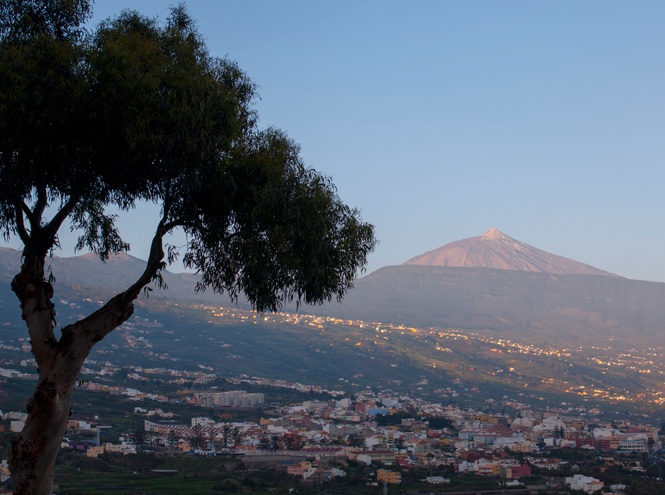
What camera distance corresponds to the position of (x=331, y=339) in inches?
6176

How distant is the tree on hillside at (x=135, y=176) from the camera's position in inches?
266

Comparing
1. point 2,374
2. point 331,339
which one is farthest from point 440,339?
point 2,374

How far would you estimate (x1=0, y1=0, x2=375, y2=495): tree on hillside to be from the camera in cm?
676

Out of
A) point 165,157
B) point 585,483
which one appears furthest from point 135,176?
point 585,483

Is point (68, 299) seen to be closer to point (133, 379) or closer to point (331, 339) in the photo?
point (331, 339)

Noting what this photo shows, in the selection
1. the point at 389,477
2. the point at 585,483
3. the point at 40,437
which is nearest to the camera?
A: the point at 40,437

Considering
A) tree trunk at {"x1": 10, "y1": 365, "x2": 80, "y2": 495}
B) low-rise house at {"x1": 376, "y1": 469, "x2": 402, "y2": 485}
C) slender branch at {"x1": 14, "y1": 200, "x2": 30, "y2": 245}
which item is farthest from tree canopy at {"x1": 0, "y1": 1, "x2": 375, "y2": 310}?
low-rise house at {"x1": 376, "y1": 469, "x2": 402, "y2": 485}

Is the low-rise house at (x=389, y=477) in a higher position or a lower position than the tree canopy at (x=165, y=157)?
lower

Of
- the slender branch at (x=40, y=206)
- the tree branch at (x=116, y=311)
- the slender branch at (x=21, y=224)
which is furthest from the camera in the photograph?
the slender branch at (x=40, y=206)

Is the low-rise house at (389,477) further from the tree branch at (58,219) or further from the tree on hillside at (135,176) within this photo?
the tree branch at (58,219)

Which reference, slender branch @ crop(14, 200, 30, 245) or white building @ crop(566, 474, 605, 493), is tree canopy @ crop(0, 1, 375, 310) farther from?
white building @ crop(566, 474, 605, 493)

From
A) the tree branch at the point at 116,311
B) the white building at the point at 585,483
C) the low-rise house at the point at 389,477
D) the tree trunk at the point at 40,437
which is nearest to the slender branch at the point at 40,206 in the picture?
the tree branch at the point at 116,311

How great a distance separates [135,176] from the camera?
7.46m

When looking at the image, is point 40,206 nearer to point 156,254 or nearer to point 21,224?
point 21,224
